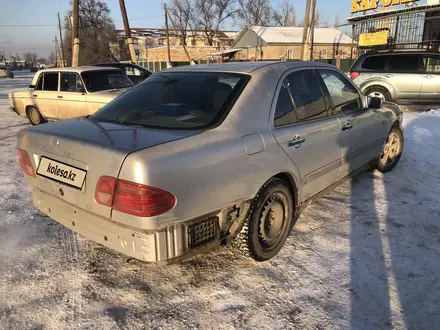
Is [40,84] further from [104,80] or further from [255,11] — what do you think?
[255,11]

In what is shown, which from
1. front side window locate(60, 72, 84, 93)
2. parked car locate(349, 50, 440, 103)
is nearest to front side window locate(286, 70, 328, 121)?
front side window locate(60, 72, 84, 93)

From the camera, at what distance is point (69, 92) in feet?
27.7

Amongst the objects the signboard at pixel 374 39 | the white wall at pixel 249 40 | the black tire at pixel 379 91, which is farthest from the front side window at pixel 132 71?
the white wall at pixel 249 40

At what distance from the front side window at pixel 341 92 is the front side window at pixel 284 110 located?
2.57ft

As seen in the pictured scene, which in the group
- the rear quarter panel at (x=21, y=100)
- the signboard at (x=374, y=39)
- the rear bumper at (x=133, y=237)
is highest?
the signboard at (x=374, y=39)

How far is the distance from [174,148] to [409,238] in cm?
244

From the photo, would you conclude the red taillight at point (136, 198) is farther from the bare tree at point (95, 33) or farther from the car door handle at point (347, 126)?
the bare tree at point (95, 33)

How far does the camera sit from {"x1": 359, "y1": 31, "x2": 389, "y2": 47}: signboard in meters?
23.7

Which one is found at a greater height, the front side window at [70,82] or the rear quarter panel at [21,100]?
the front side window at [70,82]

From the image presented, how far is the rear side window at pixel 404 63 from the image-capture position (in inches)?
423

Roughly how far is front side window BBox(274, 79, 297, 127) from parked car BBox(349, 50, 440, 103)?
29.1 ft

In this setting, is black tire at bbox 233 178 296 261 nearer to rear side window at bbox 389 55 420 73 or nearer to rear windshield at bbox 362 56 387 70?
rear windshield at bbox 362 56 387 70

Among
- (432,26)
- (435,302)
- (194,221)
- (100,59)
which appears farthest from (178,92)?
(100,59)

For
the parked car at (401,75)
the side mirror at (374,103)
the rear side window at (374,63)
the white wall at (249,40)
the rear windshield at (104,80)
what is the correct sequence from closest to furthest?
the side mirror at (374,103)
the rear windshield at (104,80)
the parked car at (401,75)
the rear side window at (374,63)
the white wall at (249,40)
